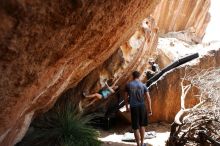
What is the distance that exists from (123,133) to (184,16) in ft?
54.9

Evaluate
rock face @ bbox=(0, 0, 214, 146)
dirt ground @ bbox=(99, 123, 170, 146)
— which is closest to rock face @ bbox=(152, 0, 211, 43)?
dirt ground @ bbox=(99, 123, 170, 146)

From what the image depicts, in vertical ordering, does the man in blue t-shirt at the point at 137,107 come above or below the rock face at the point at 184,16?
below

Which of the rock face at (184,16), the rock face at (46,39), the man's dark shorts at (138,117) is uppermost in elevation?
the rock face at (184,16)

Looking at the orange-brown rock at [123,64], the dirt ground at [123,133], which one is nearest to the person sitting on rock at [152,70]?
the orange-brown rock at [123,64]

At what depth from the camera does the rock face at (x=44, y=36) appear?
4.14m

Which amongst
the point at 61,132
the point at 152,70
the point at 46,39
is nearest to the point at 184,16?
the point at 152,70

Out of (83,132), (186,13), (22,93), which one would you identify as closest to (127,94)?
(83,132)

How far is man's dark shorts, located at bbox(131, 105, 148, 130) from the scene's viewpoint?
9.02 metres

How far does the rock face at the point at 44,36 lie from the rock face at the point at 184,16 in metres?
19.5

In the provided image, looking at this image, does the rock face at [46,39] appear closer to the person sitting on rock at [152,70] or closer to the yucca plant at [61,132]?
the yucca plant at [61,132]

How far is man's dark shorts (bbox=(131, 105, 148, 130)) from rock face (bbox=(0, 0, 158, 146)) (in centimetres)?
310

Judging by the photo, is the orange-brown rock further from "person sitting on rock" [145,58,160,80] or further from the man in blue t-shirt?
the man in blue t-shirt

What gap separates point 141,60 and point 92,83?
3.14 meters

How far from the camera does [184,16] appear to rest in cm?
2762
